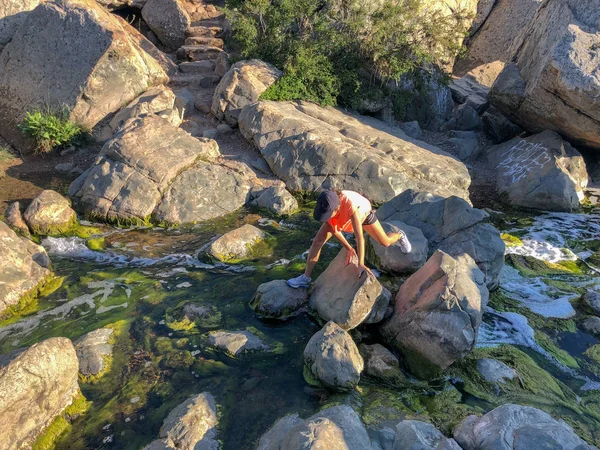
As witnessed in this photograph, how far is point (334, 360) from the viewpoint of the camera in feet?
19.5

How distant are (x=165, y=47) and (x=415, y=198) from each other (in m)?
12.0

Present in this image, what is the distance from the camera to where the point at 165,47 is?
17688mm

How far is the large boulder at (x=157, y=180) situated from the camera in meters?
10.1

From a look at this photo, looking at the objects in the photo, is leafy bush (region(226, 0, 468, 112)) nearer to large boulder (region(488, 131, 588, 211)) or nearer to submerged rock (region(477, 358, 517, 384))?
large boulder (region(488, 131, 588, 211))

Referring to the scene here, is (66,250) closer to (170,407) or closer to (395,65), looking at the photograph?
(170,407)

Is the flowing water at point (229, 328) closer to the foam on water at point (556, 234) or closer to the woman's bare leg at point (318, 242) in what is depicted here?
the foam on water at point (556, 234)

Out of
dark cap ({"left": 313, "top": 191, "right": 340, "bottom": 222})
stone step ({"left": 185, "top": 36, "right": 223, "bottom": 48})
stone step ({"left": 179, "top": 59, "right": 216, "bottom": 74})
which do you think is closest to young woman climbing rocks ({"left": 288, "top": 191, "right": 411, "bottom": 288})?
dark cap ({"left": 313, "top": 191, "right": 340, "bottom": 222})

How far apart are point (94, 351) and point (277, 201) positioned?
17.4ft

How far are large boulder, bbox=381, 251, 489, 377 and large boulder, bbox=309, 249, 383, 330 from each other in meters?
0.45

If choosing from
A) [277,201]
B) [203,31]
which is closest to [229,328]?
[277,201]

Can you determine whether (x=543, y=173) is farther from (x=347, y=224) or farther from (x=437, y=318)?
(x=437, y=318)

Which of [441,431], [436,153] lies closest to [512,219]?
[436,153]

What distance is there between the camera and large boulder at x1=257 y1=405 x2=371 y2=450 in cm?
446

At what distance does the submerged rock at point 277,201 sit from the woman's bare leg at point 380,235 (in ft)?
10.8
